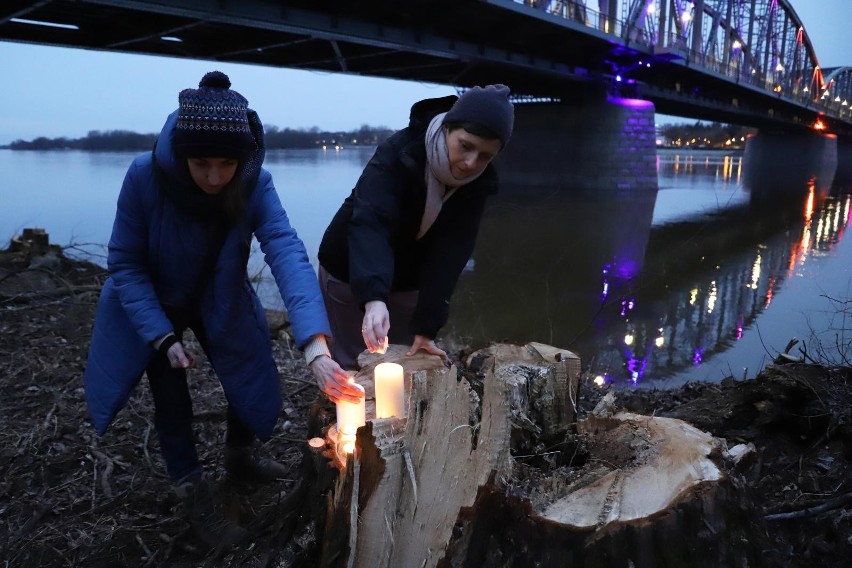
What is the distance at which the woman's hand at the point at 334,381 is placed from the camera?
2.04 m

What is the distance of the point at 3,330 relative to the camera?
191 inches

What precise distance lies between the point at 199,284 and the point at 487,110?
1.41 meters

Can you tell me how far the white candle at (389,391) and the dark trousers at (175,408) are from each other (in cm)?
99

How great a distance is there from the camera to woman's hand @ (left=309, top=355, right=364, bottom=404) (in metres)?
2.04

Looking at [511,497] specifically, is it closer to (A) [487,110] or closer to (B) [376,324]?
(B) [376,324]

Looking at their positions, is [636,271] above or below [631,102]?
below

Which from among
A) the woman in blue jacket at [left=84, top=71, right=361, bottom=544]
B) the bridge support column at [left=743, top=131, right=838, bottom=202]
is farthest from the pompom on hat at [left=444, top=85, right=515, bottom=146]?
the bridge support column at [left=743, top=131, right=838, bottom=202]

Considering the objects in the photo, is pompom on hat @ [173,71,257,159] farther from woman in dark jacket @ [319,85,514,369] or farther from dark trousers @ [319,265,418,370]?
dark trousers @ [319,265,418,370]

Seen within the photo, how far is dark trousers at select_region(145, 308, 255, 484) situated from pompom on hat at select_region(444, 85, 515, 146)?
147cm

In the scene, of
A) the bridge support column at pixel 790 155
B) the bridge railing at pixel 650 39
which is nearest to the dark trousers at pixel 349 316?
the bridge railing at pixel 650 39

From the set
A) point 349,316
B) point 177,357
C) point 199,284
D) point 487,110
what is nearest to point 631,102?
point 349,316

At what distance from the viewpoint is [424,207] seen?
2602mm

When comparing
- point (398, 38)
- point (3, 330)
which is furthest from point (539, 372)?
point (398, 38)

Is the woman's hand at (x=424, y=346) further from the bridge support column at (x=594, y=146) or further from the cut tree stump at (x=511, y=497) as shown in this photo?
the bridge support column at (x=594, y=146)
